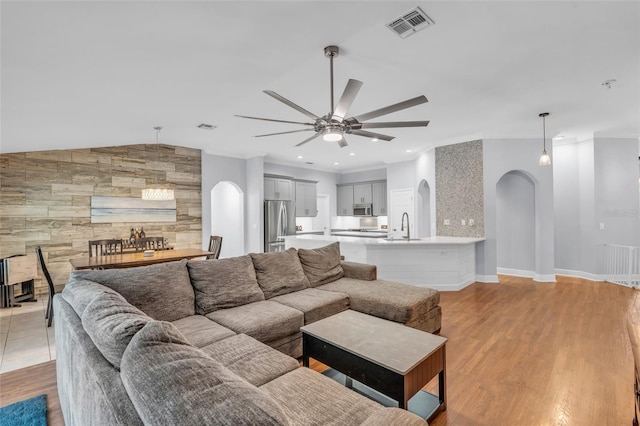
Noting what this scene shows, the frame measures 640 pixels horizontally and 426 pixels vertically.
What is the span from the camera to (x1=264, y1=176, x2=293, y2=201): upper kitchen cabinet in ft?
24.2

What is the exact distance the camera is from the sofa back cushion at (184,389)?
77 centimetres

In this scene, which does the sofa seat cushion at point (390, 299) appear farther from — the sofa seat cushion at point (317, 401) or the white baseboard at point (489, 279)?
the white baseboard at point (489, 279)

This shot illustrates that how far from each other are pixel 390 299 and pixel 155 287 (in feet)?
7.00

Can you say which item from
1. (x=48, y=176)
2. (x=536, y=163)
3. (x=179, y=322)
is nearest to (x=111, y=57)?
(x=179, y=322)

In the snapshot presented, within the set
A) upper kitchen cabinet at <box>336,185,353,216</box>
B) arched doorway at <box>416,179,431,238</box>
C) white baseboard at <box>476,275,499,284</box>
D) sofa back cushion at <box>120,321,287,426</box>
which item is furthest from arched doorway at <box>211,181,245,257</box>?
sofa back cushion at <box>120,321,287,426</box>

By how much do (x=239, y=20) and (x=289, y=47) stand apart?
53 centimetres

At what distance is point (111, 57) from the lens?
2320mm

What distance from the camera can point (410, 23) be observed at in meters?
2.27

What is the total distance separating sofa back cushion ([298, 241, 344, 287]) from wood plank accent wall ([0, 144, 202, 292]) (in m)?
3.71

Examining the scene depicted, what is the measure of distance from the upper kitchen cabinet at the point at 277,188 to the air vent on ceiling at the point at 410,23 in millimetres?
5377

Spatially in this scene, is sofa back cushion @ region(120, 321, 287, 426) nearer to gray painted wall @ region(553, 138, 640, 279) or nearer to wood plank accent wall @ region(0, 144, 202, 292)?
wood plank accent wall @ region(0, 144, 202, 292)

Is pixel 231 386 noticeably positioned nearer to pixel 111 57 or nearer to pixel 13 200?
pixel 111 57

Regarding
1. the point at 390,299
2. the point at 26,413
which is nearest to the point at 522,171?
the point at 390,299

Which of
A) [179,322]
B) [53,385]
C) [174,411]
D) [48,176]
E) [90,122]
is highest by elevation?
[90,122]
